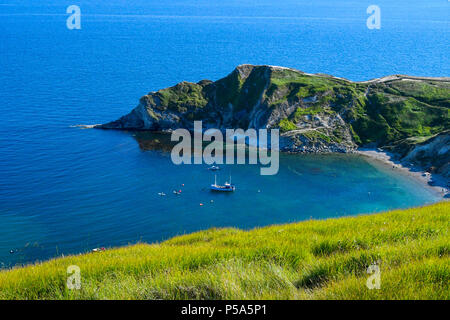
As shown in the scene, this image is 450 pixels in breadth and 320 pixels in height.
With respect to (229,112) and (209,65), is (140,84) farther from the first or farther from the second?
(229,112)

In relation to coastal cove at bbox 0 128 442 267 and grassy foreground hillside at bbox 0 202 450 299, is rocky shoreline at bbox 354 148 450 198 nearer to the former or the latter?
coastal cove at bbox 0 128 442 267

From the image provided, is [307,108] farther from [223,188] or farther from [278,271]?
[278,271]

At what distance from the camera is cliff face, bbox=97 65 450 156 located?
308 ft

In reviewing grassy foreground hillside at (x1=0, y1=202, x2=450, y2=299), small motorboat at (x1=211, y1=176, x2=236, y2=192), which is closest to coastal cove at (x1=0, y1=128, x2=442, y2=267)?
small motorboat at (x1=211, y1=176, x2=236, y2=192)

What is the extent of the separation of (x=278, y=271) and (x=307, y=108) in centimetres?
9652

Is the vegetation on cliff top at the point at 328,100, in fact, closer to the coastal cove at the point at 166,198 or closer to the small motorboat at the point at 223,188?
the coastal cove at the point at 166,198

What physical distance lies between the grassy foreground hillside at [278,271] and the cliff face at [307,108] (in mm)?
81543

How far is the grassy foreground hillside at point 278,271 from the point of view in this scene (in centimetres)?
690

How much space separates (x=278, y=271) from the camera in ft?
26.9

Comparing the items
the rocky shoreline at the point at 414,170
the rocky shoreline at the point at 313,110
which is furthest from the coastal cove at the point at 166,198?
the rocky shoreline at the point at 313,110

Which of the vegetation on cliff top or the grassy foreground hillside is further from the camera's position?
the vegetation on cliff top

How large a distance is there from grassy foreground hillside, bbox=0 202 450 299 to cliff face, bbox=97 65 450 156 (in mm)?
81543

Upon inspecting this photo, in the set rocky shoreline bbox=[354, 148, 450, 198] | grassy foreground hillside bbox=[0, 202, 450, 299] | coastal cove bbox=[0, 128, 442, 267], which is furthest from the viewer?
rocky shoreline bbox=[354, 148, 450, 198]

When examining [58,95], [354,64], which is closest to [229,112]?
[58,95]
